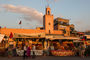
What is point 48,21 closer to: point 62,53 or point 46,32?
point 46,32

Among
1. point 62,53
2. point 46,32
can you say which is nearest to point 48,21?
Answer: point 46,32

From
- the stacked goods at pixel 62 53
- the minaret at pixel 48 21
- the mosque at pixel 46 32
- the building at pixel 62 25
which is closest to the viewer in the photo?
the stacked goods at pixel 62 53

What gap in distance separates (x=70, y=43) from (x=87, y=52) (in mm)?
2867

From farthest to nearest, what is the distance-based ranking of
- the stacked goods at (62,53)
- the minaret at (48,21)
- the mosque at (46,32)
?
the minaret at (48,21), the mosque at (46,32), the stacked goods at (62,53)

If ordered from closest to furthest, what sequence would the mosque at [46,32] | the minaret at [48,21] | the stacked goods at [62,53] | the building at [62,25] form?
the stacked goods at [62,53]
the mosque at [46,32]
the minaret at [48,21]
the building at [62,25]

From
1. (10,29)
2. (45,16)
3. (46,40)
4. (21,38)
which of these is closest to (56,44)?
(46,40)

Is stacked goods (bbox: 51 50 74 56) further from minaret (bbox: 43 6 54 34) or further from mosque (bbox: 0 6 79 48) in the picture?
minaret (bbox: 43 6 54 34)

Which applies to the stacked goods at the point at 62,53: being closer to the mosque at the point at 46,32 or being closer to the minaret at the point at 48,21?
the mosque at the point at 46,32

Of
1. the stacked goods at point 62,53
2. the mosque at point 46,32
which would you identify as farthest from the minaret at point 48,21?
the stacked goods at point 62,53

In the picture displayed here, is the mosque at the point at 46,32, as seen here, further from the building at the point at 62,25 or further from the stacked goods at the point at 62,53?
the stacked goods at the point at 62,53

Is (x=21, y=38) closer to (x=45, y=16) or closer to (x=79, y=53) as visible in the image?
(x=79, y=53)

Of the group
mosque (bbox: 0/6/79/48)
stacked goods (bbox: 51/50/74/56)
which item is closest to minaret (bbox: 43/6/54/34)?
mosque (bbox: 0/6/79/48)

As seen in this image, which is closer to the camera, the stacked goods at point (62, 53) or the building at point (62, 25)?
the stacked goods at point (62, 53)

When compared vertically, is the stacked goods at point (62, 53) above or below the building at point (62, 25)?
below
